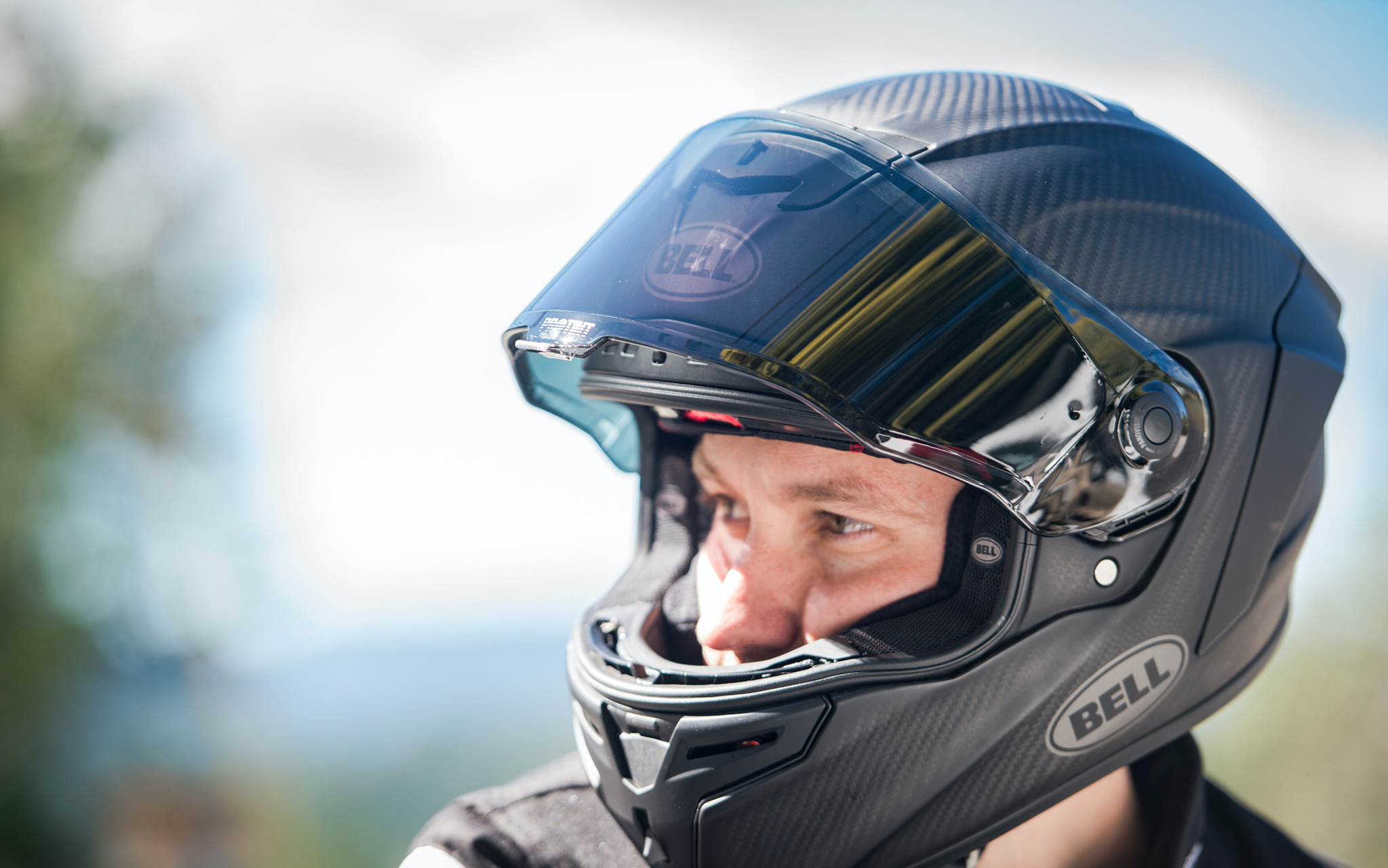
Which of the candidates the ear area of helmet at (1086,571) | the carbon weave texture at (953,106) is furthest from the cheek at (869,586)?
the carbon weave texture at (953,106)

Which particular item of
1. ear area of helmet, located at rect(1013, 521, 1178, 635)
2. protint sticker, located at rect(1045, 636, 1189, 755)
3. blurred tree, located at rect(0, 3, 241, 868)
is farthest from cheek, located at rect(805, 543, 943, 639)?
blurred tree, located at rect(0, 3, 241, 868)

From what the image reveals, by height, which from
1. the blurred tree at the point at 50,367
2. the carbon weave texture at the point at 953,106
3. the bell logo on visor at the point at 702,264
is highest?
the carbon weave texture at the point at 953,106

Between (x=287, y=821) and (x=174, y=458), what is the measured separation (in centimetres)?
337

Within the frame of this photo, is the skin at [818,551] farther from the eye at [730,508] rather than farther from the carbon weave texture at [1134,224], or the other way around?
the carbon weave texture at [1134,224]

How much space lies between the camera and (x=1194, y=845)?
143cm

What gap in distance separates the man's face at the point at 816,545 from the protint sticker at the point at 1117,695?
0.76 ft

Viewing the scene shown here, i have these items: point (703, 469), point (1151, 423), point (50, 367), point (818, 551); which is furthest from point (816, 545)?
point (50, 367)

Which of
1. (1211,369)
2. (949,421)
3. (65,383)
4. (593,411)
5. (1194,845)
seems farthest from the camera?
(65,383)

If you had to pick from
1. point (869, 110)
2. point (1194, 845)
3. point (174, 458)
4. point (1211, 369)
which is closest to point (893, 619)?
point (1211, 369)

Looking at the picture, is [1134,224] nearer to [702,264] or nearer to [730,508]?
[702,264]

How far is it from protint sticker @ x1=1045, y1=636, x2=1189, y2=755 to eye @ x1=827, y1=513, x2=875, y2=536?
33 cm

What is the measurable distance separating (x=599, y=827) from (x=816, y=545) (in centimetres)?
52

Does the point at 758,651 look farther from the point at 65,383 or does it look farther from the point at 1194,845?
the point at 65,383

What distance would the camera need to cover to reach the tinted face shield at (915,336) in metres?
0.94
